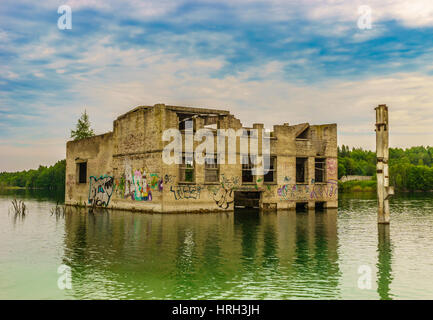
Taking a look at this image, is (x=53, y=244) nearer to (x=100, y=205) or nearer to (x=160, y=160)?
(x=160, y=160)

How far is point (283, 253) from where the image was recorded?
50.4ft

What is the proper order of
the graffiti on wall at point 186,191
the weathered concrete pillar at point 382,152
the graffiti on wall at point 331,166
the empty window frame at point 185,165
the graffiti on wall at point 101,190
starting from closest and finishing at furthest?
the weathered concrete pillar at point 382,152
the graffiti on wall at point 186,191
the empty window frame at point 185,165
the graffiti on wall at point 101,190
the graffiti on wall at point 331,166

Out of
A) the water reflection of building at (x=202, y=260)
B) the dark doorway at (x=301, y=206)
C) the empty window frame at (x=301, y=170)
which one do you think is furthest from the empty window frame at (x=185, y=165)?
the empty window frame at (x=301, y=170)

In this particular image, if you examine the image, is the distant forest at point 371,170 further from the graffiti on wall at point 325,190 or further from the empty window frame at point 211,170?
the empty window frame at point 211,170

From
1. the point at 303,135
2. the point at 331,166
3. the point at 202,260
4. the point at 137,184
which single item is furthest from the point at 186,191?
the point at 202,260

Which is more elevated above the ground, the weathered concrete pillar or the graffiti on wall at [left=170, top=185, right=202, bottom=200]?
the weathered concrete pillar

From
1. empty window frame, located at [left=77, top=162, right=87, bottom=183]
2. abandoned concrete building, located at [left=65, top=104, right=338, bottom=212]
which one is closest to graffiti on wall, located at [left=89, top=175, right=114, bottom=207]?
abandoned concrete building, located at [left=65, top=104, right=338, bottom=212]

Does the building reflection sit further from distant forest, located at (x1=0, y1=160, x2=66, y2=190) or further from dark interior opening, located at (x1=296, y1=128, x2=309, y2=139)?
distant forest, located at (x1=0, y1=160, x2=66, y2=190)

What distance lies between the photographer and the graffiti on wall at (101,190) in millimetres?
36594

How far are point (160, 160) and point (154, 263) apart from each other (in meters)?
17.3

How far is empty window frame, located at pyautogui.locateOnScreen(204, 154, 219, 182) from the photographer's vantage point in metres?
32.2

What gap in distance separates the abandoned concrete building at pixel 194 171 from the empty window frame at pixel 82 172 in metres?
0.40

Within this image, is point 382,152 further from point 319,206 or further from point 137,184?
point 137,184

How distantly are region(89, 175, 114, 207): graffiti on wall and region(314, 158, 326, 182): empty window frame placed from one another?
1711 centimetres
